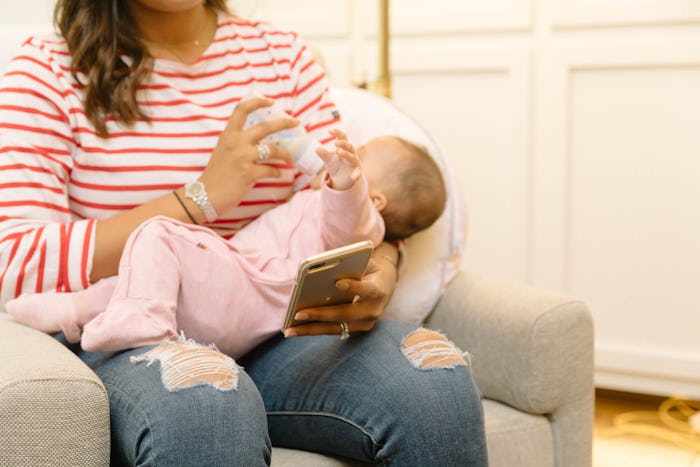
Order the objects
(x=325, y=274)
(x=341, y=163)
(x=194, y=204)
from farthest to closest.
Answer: (x=194, y=204) < (x=341, y=163) < (x=325, y=274)

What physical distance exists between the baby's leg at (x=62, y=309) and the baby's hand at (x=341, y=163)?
12.3 inches

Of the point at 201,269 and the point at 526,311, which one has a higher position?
the point at 201,269

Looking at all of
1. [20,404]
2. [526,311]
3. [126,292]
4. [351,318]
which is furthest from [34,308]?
[526,311]

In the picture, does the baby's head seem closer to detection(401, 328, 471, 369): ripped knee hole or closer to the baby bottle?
the baby bottle

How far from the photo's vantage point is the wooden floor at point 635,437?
6.67ft

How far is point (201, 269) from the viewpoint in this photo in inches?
43.9

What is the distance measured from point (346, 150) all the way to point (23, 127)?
44 cm

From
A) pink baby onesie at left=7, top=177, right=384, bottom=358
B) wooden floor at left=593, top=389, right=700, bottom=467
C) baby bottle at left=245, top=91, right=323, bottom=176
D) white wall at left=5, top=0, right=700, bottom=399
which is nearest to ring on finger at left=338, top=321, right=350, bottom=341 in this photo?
pink baby onesie at left=7, top=177, right=384, bottom=358

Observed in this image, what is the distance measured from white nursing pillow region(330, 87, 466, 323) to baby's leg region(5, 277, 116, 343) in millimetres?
470

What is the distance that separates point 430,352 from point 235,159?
385mm

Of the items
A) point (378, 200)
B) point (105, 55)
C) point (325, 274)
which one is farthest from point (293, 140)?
point (325, 274)

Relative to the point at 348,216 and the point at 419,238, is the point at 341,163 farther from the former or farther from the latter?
the point at 419,238

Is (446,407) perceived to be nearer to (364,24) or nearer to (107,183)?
(107,183)

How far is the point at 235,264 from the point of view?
3.78ft
